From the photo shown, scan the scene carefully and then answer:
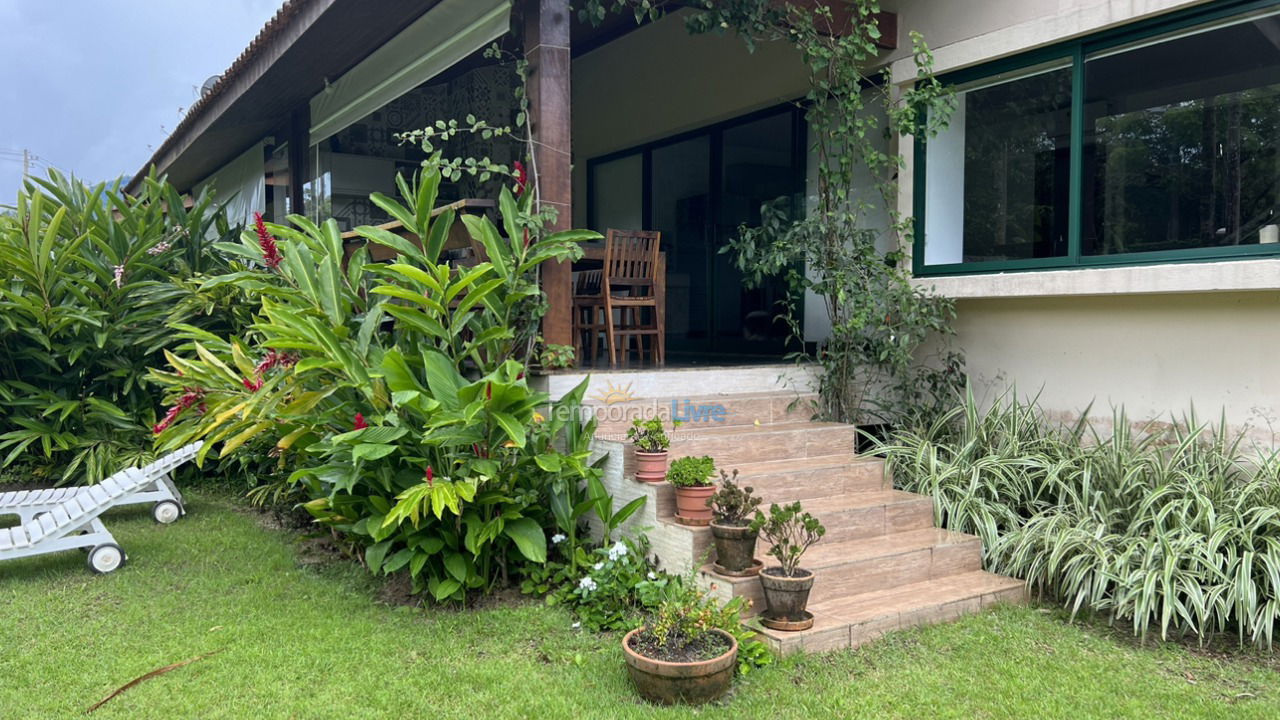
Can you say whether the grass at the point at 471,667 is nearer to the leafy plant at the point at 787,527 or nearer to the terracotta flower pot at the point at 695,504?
the leafy plant at the point at 787,527

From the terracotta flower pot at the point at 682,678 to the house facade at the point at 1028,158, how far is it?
1899 mm

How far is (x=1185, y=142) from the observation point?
4.04m

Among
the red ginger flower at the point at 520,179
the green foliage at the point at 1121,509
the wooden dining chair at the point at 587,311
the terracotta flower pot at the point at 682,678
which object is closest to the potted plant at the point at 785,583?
the terracotta flower pot at the point at 682,678

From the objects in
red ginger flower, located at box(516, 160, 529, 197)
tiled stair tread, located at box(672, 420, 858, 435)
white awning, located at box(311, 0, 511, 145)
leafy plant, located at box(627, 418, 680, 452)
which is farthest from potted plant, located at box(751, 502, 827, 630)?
white awning, located at box(311, 0, 511, 145)

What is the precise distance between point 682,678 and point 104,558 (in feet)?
10.4

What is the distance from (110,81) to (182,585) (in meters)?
160

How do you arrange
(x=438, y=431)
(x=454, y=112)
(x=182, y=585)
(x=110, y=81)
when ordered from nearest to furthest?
(x=438, y=431)
(x=182, y=585)
(x=454, y=112)
(x=110, y=81)

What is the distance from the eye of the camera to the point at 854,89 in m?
4.77

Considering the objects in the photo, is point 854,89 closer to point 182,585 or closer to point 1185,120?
point 1185,120

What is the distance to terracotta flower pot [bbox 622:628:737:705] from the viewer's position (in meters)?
2.55

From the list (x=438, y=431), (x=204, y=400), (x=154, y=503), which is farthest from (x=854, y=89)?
(x=154, y=503)

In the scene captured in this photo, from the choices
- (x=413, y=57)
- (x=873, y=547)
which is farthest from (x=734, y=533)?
(x=413, y=57)

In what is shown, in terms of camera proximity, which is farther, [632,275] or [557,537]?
[632,275]

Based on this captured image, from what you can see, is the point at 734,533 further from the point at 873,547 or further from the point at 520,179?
the point at 520,179
